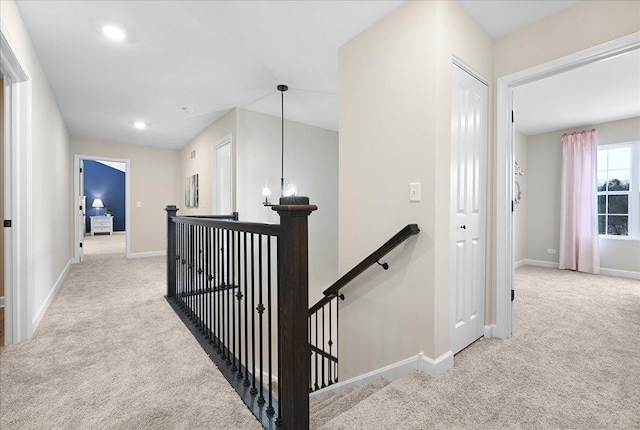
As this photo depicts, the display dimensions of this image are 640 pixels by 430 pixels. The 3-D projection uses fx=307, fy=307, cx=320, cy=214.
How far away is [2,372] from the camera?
6.11 ft

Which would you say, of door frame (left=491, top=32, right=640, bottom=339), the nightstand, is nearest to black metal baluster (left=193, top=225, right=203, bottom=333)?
door frame (left=491, top=32, right=640, bottom=339)

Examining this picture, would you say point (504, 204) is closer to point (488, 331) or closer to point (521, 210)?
point (488, 331)

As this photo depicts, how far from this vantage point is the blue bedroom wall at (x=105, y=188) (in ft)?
36.3

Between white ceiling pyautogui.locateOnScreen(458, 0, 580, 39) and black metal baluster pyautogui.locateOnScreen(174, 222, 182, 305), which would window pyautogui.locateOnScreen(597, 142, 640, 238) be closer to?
white ceiling pyautogui.locateOnScreen(458, 0, 580, 39)

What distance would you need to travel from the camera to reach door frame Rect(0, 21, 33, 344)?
7.38ft

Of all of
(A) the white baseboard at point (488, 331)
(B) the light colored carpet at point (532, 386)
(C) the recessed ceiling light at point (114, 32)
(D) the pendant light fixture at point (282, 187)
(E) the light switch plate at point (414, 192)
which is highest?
(C) the recessed ceiling light at point (114, 32)

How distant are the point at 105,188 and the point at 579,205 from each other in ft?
45.6

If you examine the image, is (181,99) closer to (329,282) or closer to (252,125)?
(252,125)

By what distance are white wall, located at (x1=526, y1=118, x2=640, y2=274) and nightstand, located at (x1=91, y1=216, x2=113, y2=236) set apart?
1265cm

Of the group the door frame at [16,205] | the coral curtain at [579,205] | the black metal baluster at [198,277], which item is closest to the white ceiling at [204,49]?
the door frame at [16,205]

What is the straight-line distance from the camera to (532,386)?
1.75 m

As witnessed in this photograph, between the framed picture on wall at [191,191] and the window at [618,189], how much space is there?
7243mm

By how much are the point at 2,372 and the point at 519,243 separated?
Result: 272 inches

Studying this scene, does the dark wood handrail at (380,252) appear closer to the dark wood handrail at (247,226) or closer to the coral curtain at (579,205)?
the dark wood handrail at (247,226)
